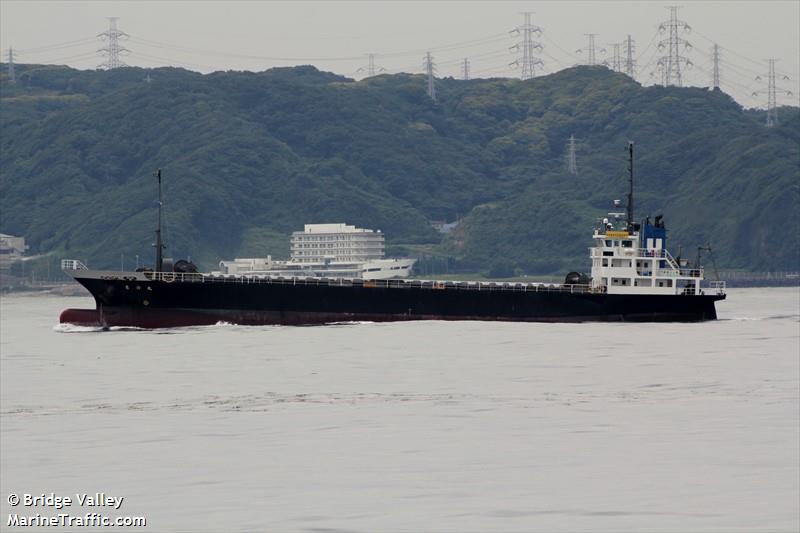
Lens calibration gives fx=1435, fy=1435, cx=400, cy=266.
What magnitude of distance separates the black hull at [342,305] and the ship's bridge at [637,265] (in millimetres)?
1573

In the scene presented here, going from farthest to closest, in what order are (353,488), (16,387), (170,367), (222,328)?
1. (222,328)
2. (170,367)
3. (16,387)
4. (353,488)

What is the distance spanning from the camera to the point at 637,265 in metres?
95.8

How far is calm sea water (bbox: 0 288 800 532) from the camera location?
2912 centimetres

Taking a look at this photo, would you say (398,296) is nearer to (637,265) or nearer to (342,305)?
(342,305)

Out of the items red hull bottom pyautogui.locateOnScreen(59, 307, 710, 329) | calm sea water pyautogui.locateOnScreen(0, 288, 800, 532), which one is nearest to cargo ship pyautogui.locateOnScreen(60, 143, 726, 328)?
red hull bottom pyautogui.locateOnScreen(59, 307, 710, 329)

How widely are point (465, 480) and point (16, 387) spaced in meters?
26.7

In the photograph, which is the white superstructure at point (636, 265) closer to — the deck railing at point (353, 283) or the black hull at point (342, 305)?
the black hull at point (342, 305)

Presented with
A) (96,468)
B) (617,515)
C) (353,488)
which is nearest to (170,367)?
(96,468)

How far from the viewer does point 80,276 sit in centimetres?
8950

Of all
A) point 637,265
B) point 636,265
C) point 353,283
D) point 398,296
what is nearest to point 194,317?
point 353,283

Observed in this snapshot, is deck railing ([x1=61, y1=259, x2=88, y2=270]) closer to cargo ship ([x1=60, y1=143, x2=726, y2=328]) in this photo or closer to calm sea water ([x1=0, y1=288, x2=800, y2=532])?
cargo ship ([x1=60, y1=143, x2=726, y2=328])

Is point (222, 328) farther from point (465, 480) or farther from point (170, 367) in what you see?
point (465, 480)

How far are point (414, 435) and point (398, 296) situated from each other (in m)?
51.2

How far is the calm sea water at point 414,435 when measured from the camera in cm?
2912
